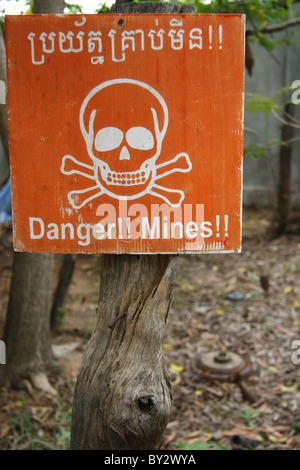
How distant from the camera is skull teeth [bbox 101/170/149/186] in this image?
1.60 meters

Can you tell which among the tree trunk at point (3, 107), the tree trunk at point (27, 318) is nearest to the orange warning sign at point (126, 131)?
the tree trunk at point (3, 107)

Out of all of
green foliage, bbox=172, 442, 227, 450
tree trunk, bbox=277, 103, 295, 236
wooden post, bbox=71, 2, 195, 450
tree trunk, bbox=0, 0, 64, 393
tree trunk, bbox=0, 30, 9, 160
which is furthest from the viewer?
tree trunk, bbox=277, 103, 295, 236

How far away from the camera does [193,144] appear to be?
1.60 metres

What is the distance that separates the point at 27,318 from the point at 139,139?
2.44 metres

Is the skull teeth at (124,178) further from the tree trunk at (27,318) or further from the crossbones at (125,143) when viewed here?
the tree trunk at (27,318)

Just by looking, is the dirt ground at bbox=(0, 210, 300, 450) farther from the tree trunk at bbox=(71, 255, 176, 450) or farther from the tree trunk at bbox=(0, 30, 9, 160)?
the tree trunk at bbox=(71, 255, 176, 450)

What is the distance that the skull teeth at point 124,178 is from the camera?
1602 mm

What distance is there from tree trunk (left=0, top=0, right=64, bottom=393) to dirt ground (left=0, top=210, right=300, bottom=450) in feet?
0.47

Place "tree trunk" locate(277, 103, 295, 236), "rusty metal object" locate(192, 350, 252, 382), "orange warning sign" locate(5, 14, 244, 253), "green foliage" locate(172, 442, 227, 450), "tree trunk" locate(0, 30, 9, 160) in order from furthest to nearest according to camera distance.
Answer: "tree trunk" locate(277, 103, 295, 236)
"rusty metal object" locate(192, 350, 252, 382)
"tree trunk" locate(0, 30, 9, 160)
"green foliage" locate(172, 442, 227, 450)
"orange warning sign" locate(5, 14, 244, 253)

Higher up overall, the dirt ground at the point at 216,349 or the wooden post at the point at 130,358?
the wooden post at the point at 130,358

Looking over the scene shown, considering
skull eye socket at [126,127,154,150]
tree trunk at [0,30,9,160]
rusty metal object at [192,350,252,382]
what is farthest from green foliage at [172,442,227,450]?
tree trunk at [0,30,9,160]

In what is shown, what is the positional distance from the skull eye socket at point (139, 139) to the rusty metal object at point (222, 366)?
9.06ft

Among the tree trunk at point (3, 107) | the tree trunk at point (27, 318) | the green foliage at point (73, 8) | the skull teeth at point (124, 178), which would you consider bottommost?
the tree trunk at point (27, 318)

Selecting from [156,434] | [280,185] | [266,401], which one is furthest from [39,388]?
[280,185]
